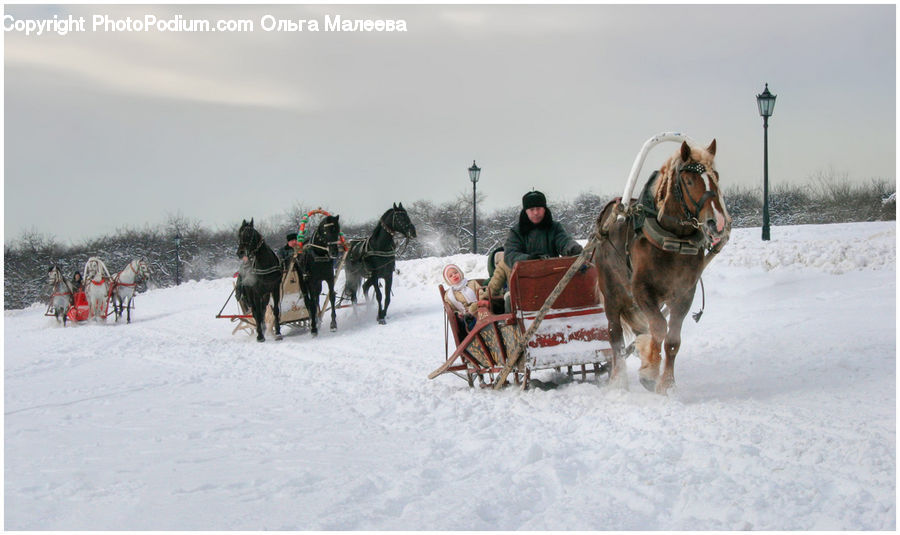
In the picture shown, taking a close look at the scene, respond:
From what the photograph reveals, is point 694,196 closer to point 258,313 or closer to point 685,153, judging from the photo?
point 685,153

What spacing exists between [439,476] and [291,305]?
10594 mm

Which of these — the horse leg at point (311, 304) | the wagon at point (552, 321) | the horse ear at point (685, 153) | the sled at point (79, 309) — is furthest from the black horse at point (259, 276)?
the horse ear at point (685, 153)

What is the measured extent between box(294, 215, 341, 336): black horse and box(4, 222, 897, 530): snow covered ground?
4303mm

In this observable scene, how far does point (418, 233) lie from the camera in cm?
4069

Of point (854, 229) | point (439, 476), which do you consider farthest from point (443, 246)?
point (439, 476)

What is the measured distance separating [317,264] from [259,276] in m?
1.28

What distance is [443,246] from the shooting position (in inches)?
1532

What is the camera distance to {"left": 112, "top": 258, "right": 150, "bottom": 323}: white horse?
21.1m

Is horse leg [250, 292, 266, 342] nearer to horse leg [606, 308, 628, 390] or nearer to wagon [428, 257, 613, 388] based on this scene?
wagon [428, 257, 613, 388]

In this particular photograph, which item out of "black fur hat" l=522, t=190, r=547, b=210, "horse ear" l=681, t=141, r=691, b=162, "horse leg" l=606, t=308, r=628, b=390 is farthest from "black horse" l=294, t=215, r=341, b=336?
"horse ear" l=681, t=141, r=691, b=162

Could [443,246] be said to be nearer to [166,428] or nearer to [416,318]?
[416,318]

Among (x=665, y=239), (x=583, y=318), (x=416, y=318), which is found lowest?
(x=416, y=318)

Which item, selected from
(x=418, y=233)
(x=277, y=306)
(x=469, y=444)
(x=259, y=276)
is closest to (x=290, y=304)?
(x=277, y=306)

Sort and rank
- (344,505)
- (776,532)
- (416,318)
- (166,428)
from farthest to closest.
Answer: (416,318) → (166,428) → (344,505) → (776,532)
